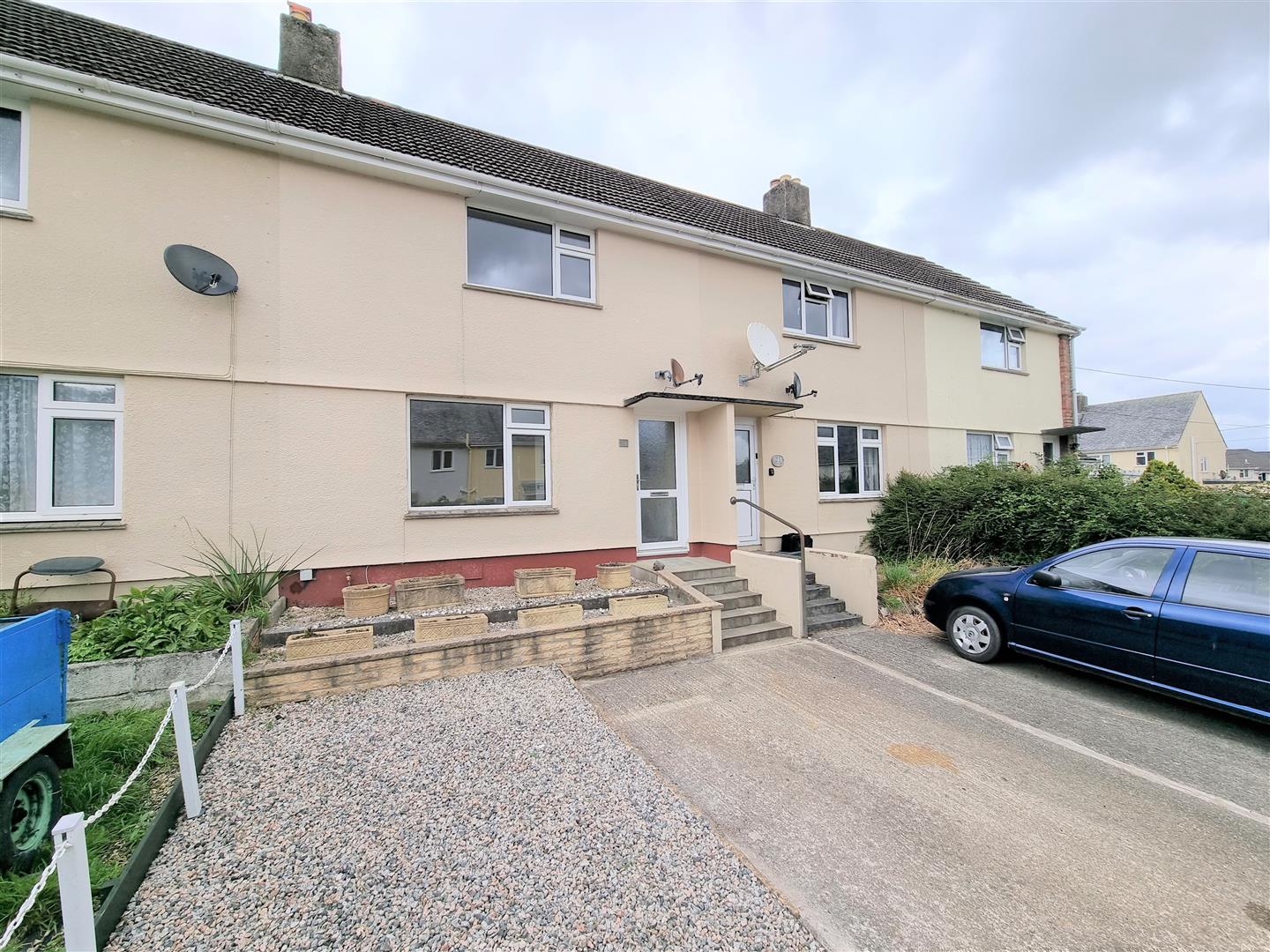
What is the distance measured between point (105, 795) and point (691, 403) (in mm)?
6734

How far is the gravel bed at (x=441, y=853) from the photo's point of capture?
210cm

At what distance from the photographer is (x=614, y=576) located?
21.6ft

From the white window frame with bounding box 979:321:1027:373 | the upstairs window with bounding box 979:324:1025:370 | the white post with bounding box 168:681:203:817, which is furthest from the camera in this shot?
the white window frame with bounding box 979:321:1027:373

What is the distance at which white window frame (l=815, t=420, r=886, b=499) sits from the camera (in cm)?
947

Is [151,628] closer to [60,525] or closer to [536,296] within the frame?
[60,525]

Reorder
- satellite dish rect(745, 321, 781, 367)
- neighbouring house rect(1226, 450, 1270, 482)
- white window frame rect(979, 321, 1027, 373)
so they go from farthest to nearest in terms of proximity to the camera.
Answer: neighbouring house rect(1226, 450, 1270, 482), white window frame rect(979, 321, 1027, 373), satellite dish rect(745, 321, 781, 367)

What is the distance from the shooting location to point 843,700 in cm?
462

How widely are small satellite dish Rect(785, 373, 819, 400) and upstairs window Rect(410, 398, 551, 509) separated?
434 centimetres

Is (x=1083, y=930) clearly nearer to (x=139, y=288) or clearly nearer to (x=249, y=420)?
(x=249, y=420)

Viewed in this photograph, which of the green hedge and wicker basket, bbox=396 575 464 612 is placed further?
the green hedge

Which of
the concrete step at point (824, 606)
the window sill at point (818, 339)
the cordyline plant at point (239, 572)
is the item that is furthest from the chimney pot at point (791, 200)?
the cordyline plant at point (239, 572)

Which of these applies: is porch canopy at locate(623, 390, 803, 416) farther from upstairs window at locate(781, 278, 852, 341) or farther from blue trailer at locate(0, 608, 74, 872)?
blue trailer at locate(0, 608, 74, 872)

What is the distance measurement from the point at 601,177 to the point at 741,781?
9.66m

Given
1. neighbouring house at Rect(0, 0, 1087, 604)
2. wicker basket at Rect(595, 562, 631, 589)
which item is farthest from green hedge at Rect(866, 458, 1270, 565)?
wicker basket at Rect(595, 562, 631, 589)
